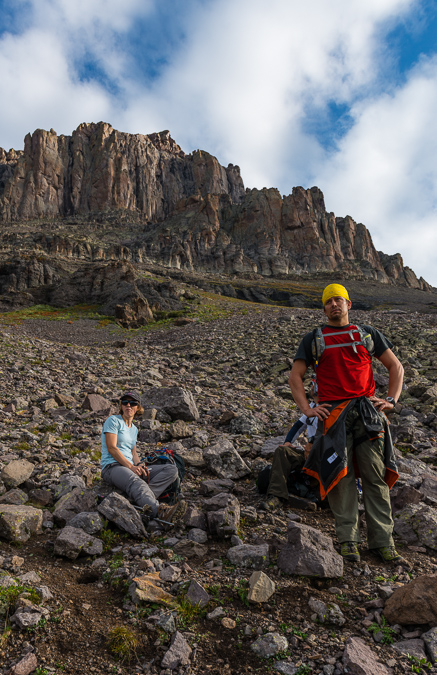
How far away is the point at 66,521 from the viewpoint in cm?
486

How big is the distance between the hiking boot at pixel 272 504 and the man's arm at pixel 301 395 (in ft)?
5.69

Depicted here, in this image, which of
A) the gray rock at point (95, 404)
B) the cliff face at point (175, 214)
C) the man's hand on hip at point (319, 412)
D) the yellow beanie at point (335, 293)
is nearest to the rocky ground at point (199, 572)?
the gray rock at point (95, 404)

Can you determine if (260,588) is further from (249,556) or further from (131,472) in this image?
(131,472)

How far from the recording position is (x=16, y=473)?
18.7ft

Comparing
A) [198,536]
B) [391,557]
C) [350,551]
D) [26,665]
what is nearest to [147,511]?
[198,536]

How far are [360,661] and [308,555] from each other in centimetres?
119

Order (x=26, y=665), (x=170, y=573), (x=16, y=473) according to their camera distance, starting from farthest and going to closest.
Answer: (x=16, y=473) → (x=170, y=573) → (x=26, y=665)

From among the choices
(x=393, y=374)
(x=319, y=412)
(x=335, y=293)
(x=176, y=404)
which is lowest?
(x=176, y=404)

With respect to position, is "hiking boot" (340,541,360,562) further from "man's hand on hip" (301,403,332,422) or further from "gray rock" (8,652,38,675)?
"gray rock" (8,652,38,675)

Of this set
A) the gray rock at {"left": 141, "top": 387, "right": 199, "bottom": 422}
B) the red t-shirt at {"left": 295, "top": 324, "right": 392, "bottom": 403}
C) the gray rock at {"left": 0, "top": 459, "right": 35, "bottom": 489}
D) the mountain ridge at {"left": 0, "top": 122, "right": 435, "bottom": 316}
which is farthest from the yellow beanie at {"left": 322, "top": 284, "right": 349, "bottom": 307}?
the mountain ridge at {"left": 0, "top": 122, "right": 435, "bottom": 316}

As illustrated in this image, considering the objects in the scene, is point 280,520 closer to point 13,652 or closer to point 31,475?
point 13,652

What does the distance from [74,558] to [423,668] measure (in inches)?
136

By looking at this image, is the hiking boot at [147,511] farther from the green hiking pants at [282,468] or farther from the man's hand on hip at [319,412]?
the man's hand on hip at [319,412]

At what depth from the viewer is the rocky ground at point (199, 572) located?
2848 mm
